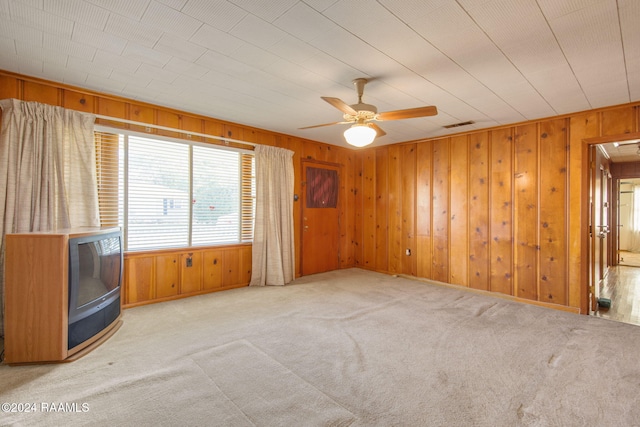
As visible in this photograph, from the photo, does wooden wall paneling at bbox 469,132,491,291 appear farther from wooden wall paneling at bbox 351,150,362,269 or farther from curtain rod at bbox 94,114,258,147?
curtain rod at bbox 94,114,258,147

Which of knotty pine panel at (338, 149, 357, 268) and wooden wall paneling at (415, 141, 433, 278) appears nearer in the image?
wooden wall paneling at (415, 141, 433, 278)

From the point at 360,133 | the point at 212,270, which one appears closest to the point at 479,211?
the point at 360,133

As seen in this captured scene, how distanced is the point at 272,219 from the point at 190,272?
4.49 feet

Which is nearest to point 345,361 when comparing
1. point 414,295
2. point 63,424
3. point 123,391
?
point 123,391

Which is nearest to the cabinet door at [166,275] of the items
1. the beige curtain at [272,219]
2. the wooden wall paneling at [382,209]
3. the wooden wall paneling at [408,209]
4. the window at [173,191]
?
the window at [173,191]

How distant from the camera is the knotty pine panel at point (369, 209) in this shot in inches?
229

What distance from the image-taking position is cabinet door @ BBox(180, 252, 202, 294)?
3.88m

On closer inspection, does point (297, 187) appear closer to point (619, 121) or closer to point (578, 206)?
point (578, 206)

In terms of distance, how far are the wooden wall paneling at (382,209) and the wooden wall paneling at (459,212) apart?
4.01ft

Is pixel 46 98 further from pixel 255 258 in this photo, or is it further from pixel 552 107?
pixel 552 107

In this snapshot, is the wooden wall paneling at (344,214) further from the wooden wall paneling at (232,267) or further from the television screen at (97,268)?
the television screen at (97,268)

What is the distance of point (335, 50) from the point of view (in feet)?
7.23

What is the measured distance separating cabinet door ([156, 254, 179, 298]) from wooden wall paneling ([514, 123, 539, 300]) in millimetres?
4636

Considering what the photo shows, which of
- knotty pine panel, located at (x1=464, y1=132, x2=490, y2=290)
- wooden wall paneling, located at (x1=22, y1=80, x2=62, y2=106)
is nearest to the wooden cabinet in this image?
wooden wall paneling, located at (x1=22, y1=80, x2=62, y2=106)
